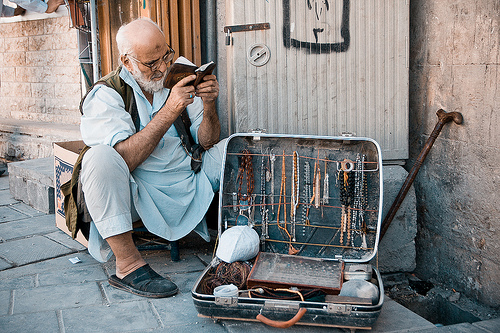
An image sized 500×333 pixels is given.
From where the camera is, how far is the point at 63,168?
10.7 feet

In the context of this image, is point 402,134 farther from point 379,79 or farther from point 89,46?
point 89,46

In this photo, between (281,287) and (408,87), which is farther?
(408,87)

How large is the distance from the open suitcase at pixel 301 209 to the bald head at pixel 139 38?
2.23 ft

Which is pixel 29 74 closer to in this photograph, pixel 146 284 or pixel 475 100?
pixel 146 284

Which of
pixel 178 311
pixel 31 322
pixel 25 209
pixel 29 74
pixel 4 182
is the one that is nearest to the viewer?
pixel 31 322

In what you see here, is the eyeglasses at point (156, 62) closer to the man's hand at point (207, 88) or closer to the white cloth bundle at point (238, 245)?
the man's hand at point (207, 88)

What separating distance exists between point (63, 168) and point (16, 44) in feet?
16.3

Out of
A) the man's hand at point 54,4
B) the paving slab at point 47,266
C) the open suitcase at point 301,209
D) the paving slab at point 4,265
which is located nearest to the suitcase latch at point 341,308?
the open suitcase at point 301,209

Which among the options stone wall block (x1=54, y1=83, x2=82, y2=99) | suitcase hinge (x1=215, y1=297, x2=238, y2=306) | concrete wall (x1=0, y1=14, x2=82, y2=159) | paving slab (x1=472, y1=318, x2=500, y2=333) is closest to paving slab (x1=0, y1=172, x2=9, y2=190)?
concrete wall (x1=0, y1=14, x2=82, y2=159)

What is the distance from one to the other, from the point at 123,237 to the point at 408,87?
2.05 m

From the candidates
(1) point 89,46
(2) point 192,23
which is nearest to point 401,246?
(2) point 192,23

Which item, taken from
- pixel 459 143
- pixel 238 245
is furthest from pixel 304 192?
pixel 459 143

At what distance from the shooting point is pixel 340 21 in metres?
3.05

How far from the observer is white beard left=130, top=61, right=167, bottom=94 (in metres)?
2.73
